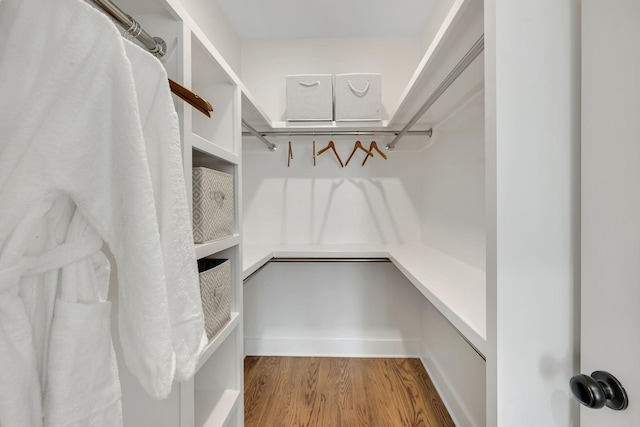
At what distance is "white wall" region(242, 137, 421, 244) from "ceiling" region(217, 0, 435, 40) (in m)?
0.75

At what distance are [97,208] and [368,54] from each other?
2.12 metres

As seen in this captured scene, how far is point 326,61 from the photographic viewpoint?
6.75ft

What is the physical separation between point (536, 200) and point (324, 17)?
1811 millimetres

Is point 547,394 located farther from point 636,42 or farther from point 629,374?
point 636,42

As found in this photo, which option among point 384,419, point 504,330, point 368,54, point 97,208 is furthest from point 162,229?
point 368,54

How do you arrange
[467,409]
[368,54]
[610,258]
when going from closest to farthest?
[610,258]
[467,409]
[368,54]

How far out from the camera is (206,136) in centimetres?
116

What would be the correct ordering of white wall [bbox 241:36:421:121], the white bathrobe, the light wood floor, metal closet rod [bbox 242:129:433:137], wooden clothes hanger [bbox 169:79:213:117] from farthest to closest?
white wall [bbox 241:36:421:121] → metal closet rod [bbox 242:129:433:137] → the light wood floor → wooden clothes hanger [bbox 169:79:213:117] → the white bathrobe

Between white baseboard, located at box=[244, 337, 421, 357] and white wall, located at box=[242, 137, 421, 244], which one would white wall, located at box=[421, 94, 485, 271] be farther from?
white baseboard, located at box=[244, 337, 421, 357]

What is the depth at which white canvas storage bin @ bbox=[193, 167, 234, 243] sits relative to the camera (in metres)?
0.86

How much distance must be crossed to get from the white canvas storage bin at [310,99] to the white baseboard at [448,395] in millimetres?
1667

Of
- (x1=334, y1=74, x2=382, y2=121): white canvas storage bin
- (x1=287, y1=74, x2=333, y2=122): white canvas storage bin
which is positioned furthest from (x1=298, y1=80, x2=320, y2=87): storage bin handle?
(x1=334, y1=74, x2=382, y2=121): white canvas storage bin

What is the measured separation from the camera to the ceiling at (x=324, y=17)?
5.60 feet

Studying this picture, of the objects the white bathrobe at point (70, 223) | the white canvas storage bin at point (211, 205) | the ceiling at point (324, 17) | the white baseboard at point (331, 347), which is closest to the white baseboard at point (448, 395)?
the white baseboard at point (331, 347)
